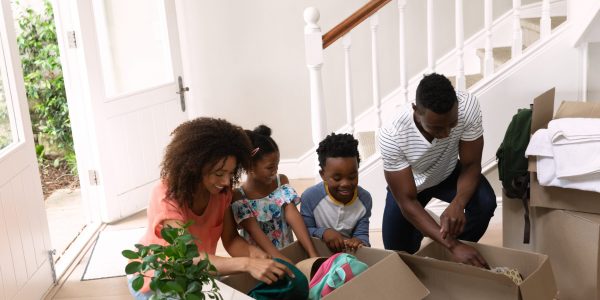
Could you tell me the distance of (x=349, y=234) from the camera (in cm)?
231

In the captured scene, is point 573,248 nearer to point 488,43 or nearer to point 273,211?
point 273,211

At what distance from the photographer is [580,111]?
2523mm

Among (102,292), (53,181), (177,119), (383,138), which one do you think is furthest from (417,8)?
(53,181)

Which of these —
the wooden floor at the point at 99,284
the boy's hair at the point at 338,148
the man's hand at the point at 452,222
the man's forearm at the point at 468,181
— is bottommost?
the wooden floor at the point at 99,284

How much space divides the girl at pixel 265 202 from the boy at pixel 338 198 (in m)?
0.08

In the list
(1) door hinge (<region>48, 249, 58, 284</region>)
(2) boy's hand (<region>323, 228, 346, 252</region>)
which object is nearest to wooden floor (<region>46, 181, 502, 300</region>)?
(1) door hinge (<region>48, 249, 58, 284</region>)

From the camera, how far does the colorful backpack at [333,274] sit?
168 cm

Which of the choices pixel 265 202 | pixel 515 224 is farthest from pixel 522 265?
pixel 265 202

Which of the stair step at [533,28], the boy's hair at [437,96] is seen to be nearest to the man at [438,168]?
the boy's hair at [437,96]

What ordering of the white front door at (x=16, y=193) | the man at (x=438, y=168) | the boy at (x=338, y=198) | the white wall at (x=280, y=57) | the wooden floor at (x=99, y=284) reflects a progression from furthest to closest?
the white wall at (x=280, y=57), the wooden floor at (x=99, y=284), the white front door at (x=16, y=193), the boy at (x=338, y=198), the man at (x=438, y=168)

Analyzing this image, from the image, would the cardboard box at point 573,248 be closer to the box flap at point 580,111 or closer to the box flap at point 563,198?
the box flap at point 563,198

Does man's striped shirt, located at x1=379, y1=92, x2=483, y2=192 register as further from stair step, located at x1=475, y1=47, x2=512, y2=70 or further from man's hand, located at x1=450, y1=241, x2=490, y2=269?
stair step, located at x1=475, y1=47, x2=512, y2=70

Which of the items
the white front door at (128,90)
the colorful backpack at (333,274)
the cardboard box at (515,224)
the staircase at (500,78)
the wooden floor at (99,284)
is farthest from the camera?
the white front door at (128,90)

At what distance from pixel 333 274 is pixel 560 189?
111cm
